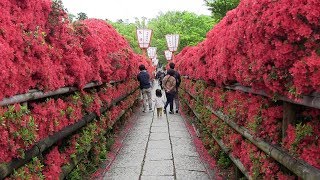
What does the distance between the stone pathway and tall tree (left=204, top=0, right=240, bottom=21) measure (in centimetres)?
1342

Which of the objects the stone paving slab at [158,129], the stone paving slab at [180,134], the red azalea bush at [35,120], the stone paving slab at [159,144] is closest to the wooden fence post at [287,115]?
the red azalea bush at [35,120]

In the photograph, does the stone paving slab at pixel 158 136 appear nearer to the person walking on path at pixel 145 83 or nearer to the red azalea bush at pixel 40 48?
the red azalea bush at pixel 40 48

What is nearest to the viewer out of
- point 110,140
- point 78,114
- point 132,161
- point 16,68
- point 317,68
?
point 317,68

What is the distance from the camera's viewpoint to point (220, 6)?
918 inches

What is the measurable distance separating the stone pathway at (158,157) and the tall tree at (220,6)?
13.4 m

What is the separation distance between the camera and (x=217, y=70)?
6.61m

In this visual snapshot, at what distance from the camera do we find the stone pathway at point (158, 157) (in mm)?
6180

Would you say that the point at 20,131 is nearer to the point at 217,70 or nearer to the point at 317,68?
the point at 317,68

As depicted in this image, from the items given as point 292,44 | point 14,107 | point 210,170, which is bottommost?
point 210,170

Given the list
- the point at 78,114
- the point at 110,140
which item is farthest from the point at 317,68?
the point at 110,140

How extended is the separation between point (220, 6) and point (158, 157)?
17562mm

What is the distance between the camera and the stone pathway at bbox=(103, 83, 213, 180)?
6180mm

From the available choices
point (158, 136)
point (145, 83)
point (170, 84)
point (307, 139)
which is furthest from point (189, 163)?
point (145, 83)

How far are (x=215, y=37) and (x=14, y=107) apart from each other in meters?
4.63
